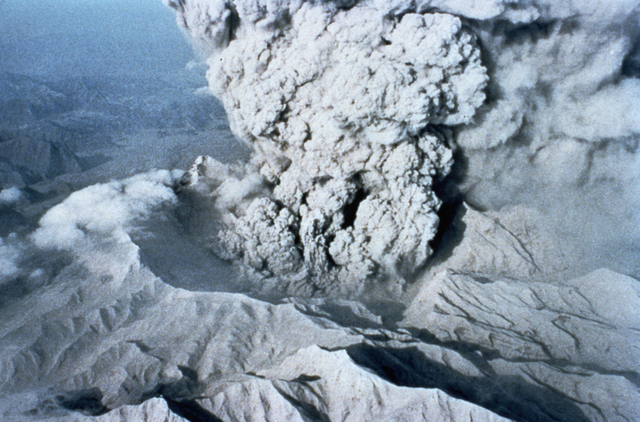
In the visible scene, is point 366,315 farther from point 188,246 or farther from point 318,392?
point 188,246

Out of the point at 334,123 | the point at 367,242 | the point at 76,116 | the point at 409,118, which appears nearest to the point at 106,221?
the point at 334,123

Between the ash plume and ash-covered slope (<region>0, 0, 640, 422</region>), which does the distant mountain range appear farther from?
the ash plume

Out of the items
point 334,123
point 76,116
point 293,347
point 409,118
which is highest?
point 409,118

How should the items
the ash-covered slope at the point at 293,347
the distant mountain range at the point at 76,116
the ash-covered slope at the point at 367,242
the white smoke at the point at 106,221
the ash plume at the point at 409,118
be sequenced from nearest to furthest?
the ash-covered slope at the point at 293,347, the ash-covered slope at the point at 367,242, the ash plume at the point at 409,118, the white smoke at the point at 106,221, the distant mountain range at the point at 76,116

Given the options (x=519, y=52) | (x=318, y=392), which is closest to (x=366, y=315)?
(x=318, y=392)

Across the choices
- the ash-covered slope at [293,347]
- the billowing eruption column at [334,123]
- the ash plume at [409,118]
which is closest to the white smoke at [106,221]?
the ash-covered slope at [293,347]

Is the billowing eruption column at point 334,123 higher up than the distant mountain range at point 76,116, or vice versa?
the billowing eruption column at point 334,123

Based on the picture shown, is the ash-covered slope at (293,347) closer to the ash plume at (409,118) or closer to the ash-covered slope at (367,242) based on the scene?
the ash-covered slope at (367,242)

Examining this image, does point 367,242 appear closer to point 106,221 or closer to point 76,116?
point 106,221
